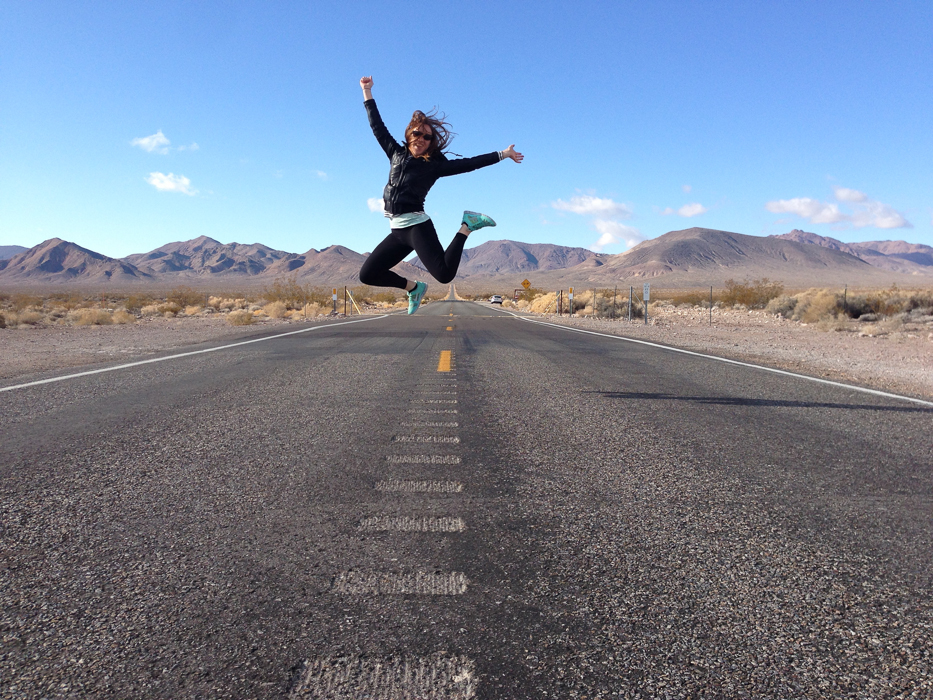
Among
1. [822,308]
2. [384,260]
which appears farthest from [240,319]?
[822,308]

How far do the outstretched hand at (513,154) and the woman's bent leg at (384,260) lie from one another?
1121mm

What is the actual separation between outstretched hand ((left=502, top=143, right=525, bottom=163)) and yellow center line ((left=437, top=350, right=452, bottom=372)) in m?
3.87

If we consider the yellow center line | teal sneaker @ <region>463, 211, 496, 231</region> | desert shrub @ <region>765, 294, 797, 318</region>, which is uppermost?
teal sneaker @ <region>463, 211, 496, 231</region>

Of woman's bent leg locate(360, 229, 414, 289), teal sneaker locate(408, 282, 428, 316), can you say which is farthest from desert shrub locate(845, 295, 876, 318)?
woman's bent leg locate(360, 229, 414, 289)

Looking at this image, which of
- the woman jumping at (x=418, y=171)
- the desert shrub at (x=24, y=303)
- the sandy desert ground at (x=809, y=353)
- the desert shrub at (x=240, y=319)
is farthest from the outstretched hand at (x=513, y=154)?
the desert shrub at (x=24, y=303)

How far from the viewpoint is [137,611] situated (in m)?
2.16

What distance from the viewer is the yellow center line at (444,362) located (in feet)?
29.1

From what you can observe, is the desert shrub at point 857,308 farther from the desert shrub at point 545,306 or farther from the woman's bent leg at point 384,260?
the woman's bent leg at point 384,260

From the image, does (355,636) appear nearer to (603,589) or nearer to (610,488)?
(603,589)

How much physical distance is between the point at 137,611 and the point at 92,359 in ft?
33.1

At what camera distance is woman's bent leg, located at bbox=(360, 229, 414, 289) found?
5.68m

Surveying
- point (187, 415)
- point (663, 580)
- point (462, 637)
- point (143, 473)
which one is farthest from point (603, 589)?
point (187, 415)

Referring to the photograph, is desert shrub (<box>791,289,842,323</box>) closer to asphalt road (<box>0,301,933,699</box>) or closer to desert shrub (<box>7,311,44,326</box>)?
asphalt road (<box>0,301,933,699</box>)

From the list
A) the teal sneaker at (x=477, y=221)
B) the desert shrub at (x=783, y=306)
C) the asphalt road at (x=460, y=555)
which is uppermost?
the teal sneaker at (x=477, y=221)
